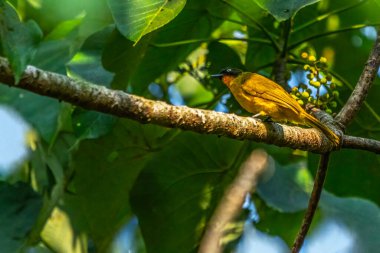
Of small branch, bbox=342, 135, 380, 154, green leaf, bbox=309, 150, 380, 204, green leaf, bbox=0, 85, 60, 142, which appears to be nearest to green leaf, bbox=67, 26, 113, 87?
green leaf, bbox=0, 85, 60, 142

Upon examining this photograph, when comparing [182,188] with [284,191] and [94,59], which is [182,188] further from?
[94,59]

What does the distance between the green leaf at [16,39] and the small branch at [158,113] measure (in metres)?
0.03

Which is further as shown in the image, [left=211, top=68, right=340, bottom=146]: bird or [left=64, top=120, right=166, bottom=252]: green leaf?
[left=64, top=120, right=166, bottom=252]: green leaf

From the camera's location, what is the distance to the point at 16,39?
1722mm

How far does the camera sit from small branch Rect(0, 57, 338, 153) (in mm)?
1690

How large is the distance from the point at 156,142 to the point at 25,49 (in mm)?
1762

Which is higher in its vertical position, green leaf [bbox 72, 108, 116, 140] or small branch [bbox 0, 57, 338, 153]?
small branch [bbox 0, 57, 338, 153]

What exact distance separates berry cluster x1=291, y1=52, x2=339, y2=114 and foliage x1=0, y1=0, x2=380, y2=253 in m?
0.05

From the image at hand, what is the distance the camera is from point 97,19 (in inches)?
138

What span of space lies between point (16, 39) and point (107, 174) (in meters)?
1.75

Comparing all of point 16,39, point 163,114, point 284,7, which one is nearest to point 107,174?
point 284,7

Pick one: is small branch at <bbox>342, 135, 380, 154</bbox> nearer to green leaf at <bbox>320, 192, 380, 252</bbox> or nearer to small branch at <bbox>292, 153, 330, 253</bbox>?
small branch at <bbox>292, 153, 330, 253</bbox>

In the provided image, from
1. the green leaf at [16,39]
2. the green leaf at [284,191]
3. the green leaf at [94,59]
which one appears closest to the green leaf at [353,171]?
the green leaf at [284,191]

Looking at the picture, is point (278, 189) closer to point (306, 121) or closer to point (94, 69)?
point (306, 121)
